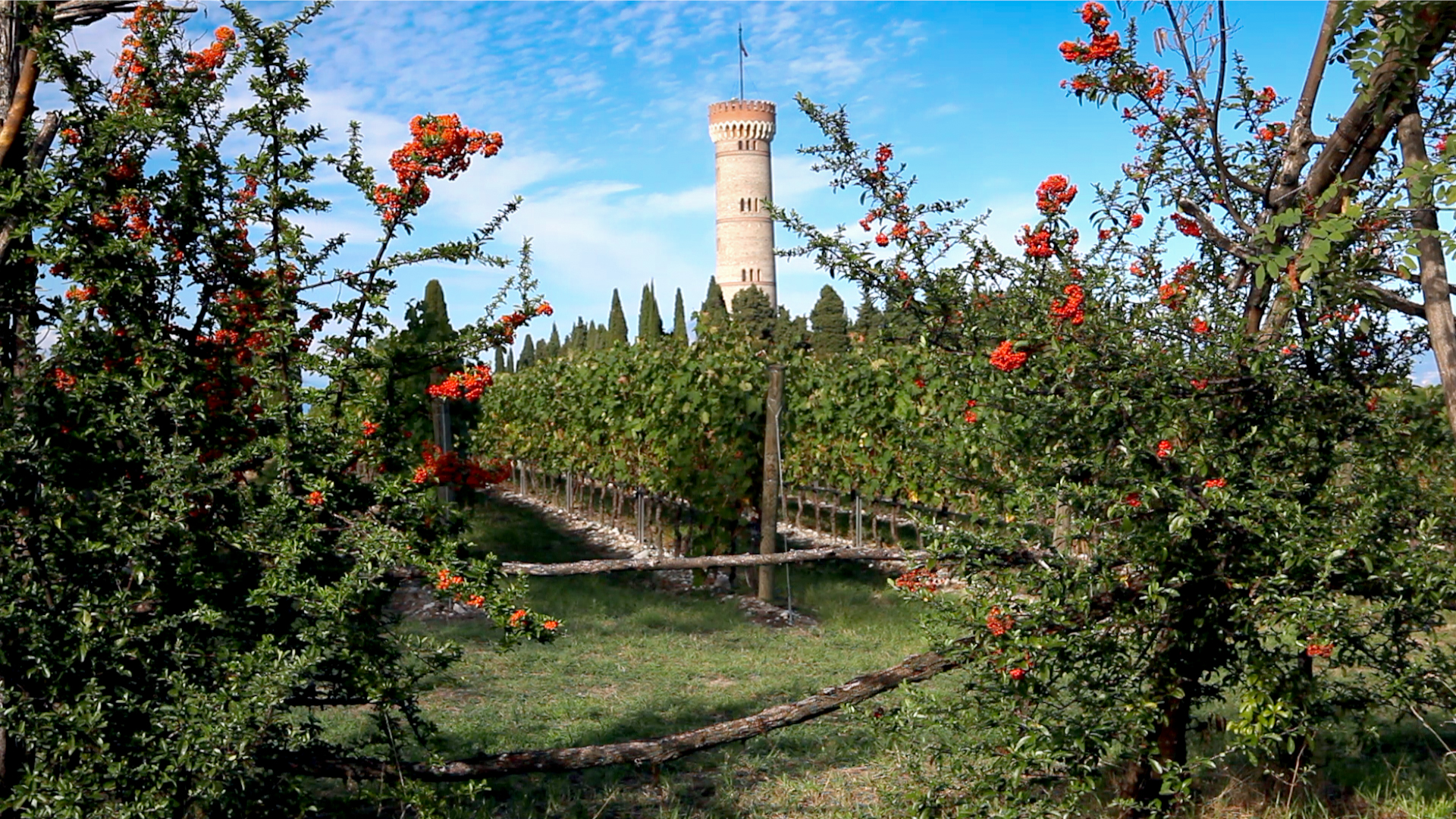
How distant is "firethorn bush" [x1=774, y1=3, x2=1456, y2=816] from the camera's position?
3672 mm

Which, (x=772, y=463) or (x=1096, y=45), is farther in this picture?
(x=772, y=463)

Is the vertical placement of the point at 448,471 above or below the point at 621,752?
above

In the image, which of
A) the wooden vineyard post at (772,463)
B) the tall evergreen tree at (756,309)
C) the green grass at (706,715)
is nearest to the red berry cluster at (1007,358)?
the green grass at (706,715)

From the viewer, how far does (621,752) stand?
460 centimetres

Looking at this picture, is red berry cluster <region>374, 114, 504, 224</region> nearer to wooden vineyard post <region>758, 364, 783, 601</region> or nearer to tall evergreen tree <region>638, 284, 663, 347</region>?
wooden vineyard post <region>758, 364, 783, 601</region>

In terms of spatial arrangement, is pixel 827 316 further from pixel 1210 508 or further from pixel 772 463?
pixel 1210 508

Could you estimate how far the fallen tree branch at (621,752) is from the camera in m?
4.28

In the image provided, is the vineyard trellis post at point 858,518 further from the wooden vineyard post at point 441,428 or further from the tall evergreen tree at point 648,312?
the tall evergreen tree at point 648,312

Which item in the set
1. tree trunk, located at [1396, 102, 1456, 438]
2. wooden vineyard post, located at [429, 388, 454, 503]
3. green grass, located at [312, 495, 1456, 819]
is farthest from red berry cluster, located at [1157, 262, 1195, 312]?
wooden vineyard post, located at [429, 388, 454, 503]

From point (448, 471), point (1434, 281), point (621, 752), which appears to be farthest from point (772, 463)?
point (1434, 281)

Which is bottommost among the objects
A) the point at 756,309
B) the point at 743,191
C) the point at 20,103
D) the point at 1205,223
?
the point at 1205,223

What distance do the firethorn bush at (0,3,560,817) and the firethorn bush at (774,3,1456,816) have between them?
169 centimetres

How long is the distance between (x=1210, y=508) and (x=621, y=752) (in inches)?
96.4

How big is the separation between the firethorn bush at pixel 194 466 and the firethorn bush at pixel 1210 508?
5.56ft
